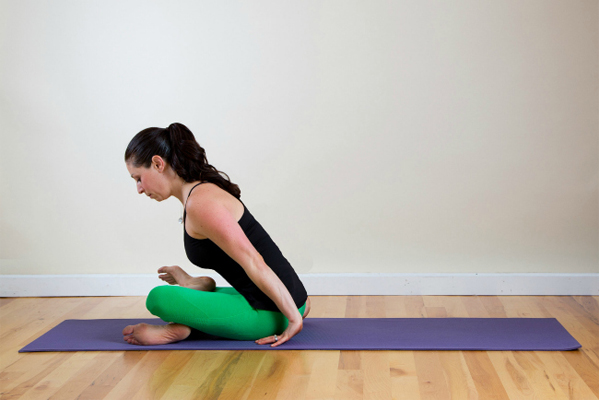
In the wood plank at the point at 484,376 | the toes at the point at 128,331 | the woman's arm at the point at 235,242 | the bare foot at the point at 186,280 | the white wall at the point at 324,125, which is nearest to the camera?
the wood plank at the point at 484,376

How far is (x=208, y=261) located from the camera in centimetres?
234

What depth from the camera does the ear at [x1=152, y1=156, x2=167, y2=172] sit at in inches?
89.1

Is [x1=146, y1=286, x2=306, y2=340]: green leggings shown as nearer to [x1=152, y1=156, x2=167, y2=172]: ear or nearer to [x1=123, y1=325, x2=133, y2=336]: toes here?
[x1=123, y1=325, x2=133, y2=336]: toes

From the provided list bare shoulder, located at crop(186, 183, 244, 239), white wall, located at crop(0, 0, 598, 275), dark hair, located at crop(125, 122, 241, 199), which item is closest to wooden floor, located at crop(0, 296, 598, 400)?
bare shoulder, located at crop(186, 183, 244, 239)

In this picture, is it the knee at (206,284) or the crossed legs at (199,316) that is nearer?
the crossed legs at (199,316)

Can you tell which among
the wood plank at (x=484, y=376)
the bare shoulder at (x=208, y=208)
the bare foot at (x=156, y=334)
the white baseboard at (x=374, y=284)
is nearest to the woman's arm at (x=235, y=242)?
the bare shoulder at (x=208, y=208)

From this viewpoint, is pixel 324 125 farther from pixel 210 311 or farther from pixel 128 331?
pixel 128 331

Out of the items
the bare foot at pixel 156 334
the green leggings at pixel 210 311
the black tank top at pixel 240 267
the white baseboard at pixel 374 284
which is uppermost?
the black tank top at pixel 240 267

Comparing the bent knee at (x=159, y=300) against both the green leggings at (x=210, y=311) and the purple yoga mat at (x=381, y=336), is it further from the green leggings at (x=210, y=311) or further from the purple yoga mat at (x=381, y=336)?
the purple yoga mat at (x=381, y=336)

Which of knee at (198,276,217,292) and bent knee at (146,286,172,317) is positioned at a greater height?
bent knee at (146,286,172,317)

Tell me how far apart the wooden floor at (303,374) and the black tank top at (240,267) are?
218mm

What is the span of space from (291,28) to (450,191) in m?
1.23

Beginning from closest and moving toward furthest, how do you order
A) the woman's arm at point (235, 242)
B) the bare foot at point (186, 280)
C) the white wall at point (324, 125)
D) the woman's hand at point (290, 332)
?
the woman's arm at point (235, 242) < the woman's hand at point (290, 332) < the bare foot at point (186, 280) < the white wall at point (324, 125)

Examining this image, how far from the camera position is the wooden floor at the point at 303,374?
1857 millimetres
